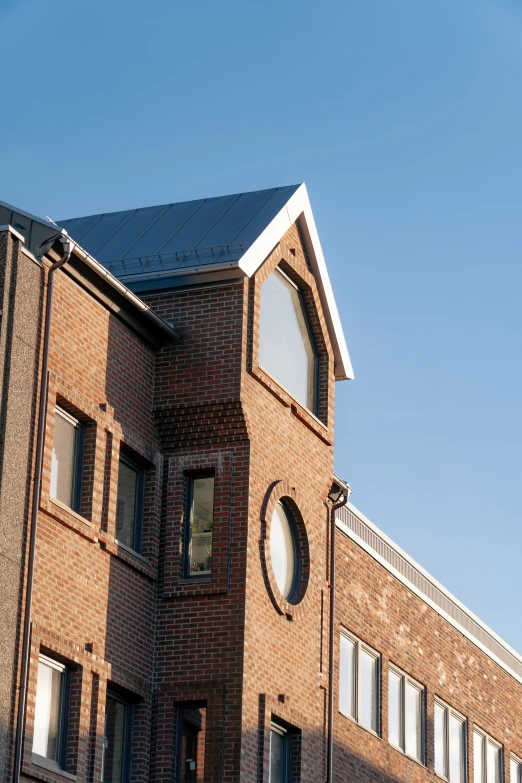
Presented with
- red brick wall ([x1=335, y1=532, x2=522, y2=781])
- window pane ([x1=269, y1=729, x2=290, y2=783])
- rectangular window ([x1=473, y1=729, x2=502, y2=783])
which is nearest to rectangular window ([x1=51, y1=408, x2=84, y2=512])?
window pane ([x1=269, y1=729, x2=290, y2=783])

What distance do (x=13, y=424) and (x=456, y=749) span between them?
18.5 meters

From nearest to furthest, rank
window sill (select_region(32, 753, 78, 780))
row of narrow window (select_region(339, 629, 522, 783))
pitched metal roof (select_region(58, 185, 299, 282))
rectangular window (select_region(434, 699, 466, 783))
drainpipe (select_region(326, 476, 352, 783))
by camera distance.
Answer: window sill (select_region(32, 753, 78, 780))
pitched metal roof (select_region(58, 185, 299, 282))
drainpipe (select_region(326, 476, 352, 783))
row of narrow window (select_region(339, 629, 522, 783))
rectangular window (select_region(434, 699, 466, 783))

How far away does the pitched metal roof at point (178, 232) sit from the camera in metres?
24.9

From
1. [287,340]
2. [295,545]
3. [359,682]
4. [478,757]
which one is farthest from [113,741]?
[478,757]

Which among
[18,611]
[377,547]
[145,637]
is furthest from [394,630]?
[18,611]

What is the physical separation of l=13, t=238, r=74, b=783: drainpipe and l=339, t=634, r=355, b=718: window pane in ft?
34.3

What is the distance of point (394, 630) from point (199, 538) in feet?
31.1

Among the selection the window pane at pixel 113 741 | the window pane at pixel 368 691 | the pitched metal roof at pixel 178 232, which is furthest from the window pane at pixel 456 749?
the pitched metal roof at pixel 178 232

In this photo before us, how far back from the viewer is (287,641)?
2422 cm

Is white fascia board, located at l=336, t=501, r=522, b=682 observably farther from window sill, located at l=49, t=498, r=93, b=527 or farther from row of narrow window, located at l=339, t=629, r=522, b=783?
window sill, located at l=49, t=498, r=93, b=527

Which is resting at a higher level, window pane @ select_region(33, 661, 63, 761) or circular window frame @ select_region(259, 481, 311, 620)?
circular window frame @ select_region(259, 481, 311, 620)

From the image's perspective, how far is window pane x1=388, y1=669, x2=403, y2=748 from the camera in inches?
1237

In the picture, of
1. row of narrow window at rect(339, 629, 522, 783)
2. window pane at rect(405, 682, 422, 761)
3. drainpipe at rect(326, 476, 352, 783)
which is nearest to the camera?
drainpipe at rect(326, 476, 352, 783)

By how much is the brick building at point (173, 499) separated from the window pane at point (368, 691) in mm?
873
